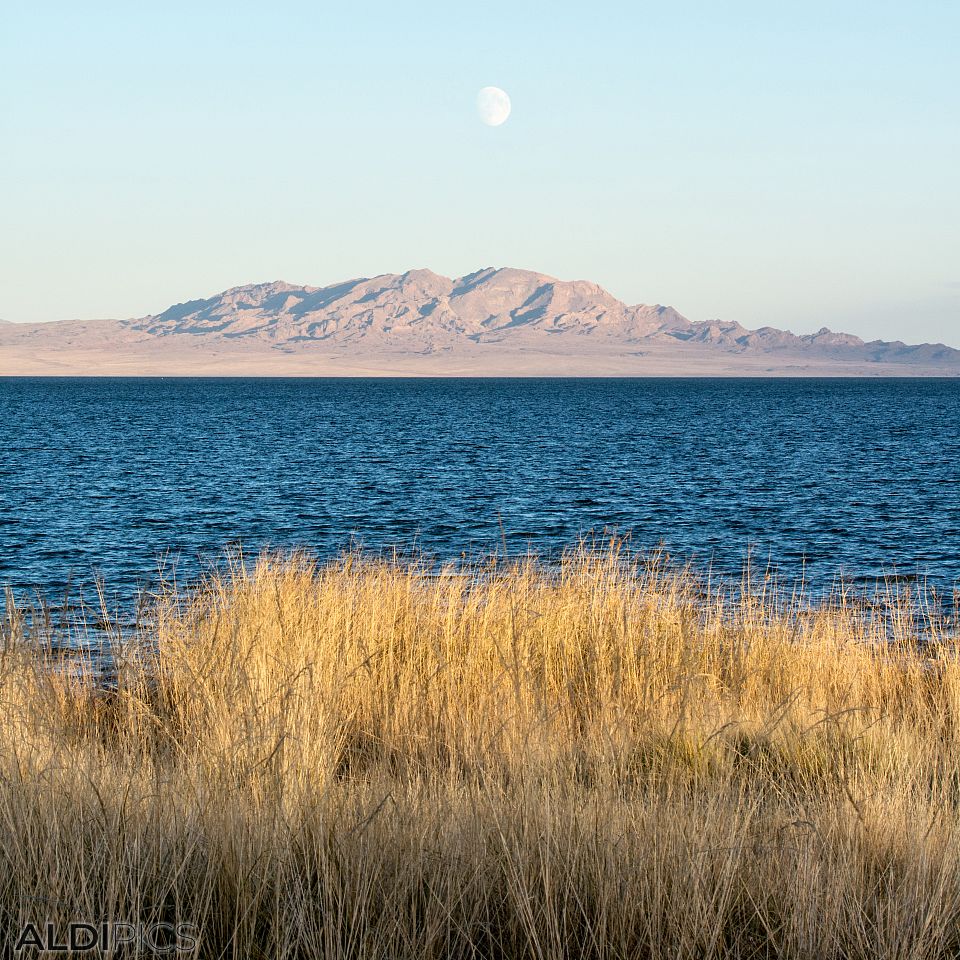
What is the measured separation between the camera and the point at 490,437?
71.1m

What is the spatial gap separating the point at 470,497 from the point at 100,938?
3218 cm

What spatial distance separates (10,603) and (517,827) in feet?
17.8

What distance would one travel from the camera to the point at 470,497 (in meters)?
35.8

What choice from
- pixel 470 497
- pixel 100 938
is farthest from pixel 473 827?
pixel 470 497

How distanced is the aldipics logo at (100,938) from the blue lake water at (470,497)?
5.91m

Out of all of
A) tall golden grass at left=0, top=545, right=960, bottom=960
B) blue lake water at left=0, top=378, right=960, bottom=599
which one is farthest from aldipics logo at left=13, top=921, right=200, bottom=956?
blue lake water at left=0, top=378, right=960, bottom=599

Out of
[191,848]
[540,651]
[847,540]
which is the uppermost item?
[191,848]

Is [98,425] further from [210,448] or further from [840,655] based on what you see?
[840,655]

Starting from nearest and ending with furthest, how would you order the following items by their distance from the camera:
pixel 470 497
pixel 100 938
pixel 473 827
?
pixel 100 938 → pixel 473 827 → pixel 470 497

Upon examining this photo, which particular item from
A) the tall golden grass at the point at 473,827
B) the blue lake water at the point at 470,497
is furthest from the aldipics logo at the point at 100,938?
the blue lake water at the point at 470,497

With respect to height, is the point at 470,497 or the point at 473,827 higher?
the point at 473,827

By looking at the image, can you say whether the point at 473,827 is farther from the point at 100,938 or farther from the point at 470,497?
the point at 470,497

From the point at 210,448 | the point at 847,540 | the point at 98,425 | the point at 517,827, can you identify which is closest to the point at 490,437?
the point at 210,448

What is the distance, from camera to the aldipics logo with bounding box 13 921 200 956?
3609 millimetres
